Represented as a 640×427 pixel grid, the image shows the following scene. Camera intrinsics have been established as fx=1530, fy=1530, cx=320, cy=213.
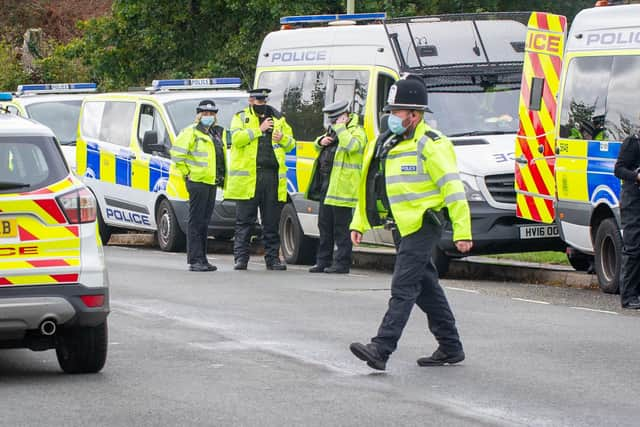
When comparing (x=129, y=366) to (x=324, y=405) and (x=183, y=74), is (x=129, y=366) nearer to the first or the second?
(x=324, y=405)

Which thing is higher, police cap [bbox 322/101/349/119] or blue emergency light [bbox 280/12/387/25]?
blue emergency light [bbox 280/12/387/25]

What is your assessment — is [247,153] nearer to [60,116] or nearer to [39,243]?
[39,243]

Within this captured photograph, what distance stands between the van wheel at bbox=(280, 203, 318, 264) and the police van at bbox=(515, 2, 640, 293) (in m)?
3.47

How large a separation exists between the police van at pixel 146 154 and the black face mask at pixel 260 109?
141 inches

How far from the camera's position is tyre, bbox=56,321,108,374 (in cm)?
902

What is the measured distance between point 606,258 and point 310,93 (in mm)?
4894

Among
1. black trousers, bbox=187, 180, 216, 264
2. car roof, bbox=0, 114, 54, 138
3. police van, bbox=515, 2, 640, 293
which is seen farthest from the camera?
black trousers, bbox=187, 180, 216, 264

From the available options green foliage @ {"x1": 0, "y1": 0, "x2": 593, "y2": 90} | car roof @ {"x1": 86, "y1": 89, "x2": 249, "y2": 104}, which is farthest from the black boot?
green foliage @ {"x1": 0, "y1": 0, "x2": 593, "y2": 90}

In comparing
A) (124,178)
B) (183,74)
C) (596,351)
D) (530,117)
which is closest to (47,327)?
(596,351)

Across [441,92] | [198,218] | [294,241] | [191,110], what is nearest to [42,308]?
[198,218]

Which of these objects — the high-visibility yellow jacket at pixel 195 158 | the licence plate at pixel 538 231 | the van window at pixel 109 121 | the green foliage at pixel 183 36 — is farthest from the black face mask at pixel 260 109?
the green foliage at pixel 183 36

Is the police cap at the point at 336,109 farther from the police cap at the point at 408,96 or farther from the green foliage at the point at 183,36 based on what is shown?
the green foliage at the point at 183,36

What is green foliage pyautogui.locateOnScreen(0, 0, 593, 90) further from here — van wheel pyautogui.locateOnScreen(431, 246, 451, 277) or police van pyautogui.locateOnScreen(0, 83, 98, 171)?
van wheel pyautogui.locateOnScreen(431, 246, 451, 277)

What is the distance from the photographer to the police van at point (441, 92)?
613 inches
